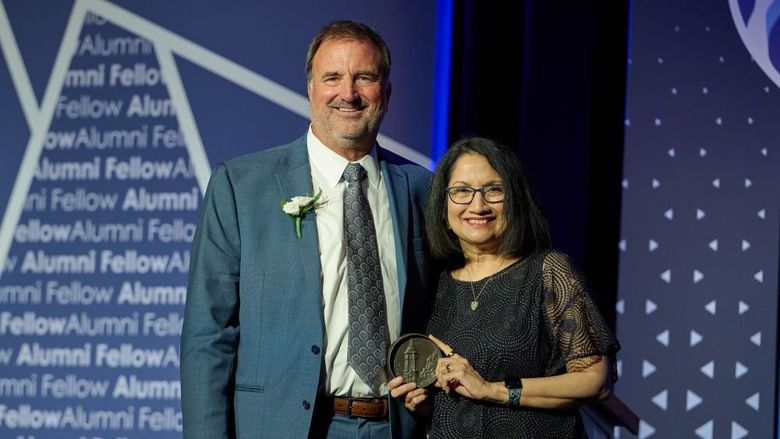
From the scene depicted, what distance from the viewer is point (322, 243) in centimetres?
254

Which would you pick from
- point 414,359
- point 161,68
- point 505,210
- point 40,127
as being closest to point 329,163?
point 505,210

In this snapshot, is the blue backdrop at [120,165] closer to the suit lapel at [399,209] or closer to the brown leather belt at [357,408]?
the suit lapel at [399,209]

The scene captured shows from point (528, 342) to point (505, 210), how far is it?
35 cm

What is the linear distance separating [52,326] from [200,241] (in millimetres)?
1890

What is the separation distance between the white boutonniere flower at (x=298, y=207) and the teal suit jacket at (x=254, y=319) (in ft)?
0.05

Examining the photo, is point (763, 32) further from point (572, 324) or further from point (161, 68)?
point (161, 68)

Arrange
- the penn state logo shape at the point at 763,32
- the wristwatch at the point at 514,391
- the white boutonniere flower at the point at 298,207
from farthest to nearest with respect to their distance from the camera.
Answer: the penn state logo shape at the point at 763,32, the white boutonniere flower at the point at 298,207, the wristwatch at the point at 514,391

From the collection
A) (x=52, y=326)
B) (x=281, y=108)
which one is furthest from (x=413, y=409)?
(x=52, y=326)

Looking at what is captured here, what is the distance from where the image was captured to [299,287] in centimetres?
246

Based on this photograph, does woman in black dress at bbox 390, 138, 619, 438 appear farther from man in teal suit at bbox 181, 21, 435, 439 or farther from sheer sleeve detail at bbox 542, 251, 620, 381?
man in teal suit at bbox 181, 21, 435, 439

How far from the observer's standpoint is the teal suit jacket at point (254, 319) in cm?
244

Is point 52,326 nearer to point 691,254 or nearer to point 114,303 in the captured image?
point 114,303

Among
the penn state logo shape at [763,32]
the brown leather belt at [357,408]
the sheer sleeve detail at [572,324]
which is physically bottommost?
the brown leather belt at [357,408]

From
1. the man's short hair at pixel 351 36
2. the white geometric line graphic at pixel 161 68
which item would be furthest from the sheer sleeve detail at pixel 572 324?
the white geometric line graphic at pixel 161 68
